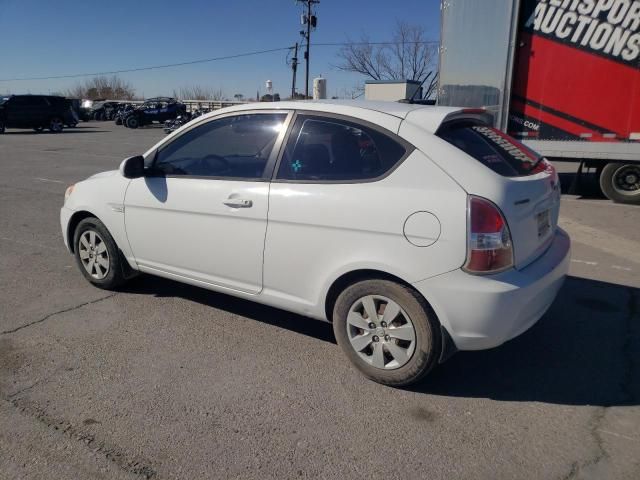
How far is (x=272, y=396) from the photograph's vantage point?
303 cm

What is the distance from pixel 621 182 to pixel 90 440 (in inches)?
357

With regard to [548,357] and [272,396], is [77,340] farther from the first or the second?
[548,357]

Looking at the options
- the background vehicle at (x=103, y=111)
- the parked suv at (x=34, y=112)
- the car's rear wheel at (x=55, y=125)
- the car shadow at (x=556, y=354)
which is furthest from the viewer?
the background vehicle at (x=103, y=111)

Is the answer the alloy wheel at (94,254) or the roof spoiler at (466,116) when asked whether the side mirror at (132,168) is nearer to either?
the alloy wheel at (94,254)

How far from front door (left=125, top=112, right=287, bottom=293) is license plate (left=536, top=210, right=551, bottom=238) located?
1.72 meters

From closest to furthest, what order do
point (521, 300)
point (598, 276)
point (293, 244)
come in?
point (521, 300), point (293, 244), point (598, 276)

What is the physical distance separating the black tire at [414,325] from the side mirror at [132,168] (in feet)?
6.46

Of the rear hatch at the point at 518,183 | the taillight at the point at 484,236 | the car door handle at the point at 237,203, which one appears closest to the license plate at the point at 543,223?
the rear hatch at the point at 518,183

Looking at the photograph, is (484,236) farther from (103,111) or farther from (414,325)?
(103,111)

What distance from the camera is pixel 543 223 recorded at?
320 centimetres

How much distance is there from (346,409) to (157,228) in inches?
81.3

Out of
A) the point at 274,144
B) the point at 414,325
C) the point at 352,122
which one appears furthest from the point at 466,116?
the point at 414,325

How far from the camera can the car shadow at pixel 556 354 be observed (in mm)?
3100

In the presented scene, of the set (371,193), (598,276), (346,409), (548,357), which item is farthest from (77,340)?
(598,276)
